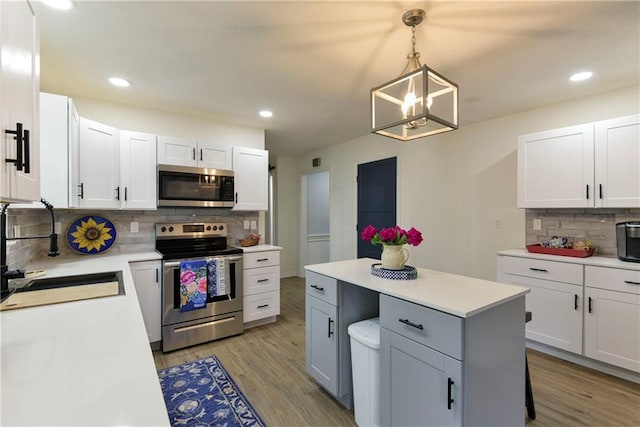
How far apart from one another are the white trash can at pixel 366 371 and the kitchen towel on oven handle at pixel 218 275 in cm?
165

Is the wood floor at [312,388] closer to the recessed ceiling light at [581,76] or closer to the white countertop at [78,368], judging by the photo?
the white countertop at [78,368]

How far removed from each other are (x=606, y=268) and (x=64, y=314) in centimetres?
354

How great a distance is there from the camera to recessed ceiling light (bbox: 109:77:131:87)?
8.23ft

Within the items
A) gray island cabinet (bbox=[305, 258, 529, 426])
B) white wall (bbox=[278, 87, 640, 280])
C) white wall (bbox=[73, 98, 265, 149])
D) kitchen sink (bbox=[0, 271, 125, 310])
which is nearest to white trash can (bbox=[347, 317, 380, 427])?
gray island cabinet (bbox=[305, 258, 529, 426])

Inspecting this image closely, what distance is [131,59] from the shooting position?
2186mm

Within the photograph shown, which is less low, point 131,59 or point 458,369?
point 131,59

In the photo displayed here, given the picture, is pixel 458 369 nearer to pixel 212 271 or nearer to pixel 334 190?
pixel 212 271

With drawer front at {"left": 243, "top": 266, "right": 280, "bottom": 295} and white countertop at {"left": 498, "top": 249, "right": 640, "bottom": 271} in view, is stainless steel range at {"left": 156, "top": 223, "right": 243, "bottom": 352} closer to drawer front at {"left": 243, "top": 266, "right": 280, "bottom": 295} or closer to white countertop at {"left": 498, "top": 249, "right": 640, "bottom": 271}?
drawer front at {"left": 243, "top": 266, "right": 280, "bottom": 295}

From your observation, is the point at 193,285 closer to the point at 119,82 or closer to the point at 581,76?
the point at 119,82

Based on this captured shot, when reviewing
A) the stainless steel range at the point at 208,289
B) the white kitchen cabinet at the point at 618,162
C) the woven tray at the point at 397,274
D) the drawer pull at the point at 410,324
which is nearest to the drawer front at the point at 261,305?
the stainless steel range at the point at 208,289

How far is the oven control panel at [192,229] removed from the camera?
128 inches

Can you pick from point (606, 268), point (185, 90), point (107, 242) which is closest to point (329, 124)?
point (185, 90)

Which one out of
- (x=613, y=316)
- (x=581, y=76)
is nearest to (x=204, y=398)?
(x=613, y=316)

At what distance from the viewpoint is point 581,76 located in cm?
246
